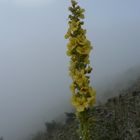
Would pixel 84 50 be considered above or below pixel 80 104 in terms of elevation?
above

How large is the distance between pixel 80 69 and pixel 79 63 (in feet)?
0.49

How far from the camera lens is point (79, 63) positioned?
13.0m

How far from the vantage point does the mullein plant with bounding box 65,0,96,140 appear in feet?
42.2

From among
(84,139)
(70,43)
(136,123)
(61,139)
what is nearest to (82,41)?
(70,43)

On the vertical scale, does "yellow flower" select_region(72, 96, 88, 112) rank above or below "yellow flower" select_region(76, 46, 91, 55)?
below

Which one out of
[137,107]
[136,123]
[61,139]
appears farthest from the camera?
[61,139]

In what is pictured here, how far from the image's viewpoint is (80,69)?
42.8ft

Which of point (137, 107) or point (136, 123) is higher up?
point (137, 107)

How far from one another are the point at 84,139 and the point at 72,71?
154cm

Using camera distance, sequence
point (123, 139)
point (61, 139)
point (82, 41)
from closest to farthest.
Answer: point (82, 41), point (123, 139), point (61, 139)

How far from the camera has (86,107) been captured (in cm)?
1288

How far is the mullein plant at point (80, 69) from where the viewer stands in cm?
1285

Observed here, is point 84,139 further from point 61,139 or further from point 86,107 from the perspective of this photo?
point 61,139

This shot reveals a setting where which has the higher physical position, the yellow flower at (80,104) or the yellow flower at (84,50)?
the yellow flower at (84,50)
